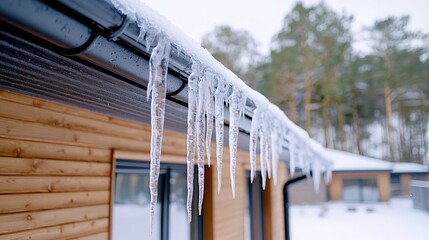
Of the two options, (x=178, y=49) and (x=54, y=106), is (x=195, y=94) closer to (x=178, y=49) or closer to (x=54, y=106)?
(x=178, y=49)

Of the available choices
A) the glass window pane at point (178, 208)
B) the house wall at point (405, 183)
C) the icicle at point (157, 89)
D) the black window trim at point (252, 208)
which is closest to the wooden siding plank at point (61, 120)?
the glass window pane at point (178, 208)

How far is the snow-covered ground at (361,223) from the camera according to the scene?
9664 mm

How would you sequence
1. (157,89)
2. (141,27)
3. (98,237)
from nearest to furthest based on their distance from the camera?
(141,27) → (157,89) → (98,237)

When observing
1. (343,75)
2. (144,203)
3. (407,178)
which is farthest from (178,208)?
(407,178)

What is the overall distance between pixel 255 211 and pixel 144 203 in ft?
10.6

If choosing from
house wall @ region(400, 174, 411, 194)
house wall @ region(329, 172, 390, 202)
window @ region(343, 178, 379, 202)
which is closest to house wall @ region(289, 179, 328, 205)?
house wall @ region(329, 172, 390, 202)

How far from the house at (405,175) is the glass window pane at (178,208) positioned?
17861 millimetres

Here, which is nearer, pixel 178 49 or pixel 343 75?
pixel 178 49

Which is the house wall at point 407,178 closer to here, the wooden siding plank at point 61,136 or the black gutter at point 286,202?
the black gutter at point 286,202

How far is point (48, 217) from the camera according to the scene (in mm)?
1819

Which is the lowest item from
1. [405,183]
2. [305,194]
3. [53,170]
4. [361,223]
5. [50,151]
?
[361,223]

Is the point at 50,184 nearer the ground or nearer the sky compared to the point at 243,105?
nearer the ground

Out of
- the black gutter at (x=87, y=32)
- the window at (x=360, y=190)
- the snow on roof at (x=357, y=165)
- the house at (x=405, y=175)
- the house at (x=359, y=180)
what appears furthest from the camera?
the house at (x=405, y=175)

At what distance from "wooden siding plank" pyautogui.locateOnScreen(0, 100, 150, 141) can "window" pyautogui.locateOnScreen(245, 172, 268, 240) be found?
10.3ft
